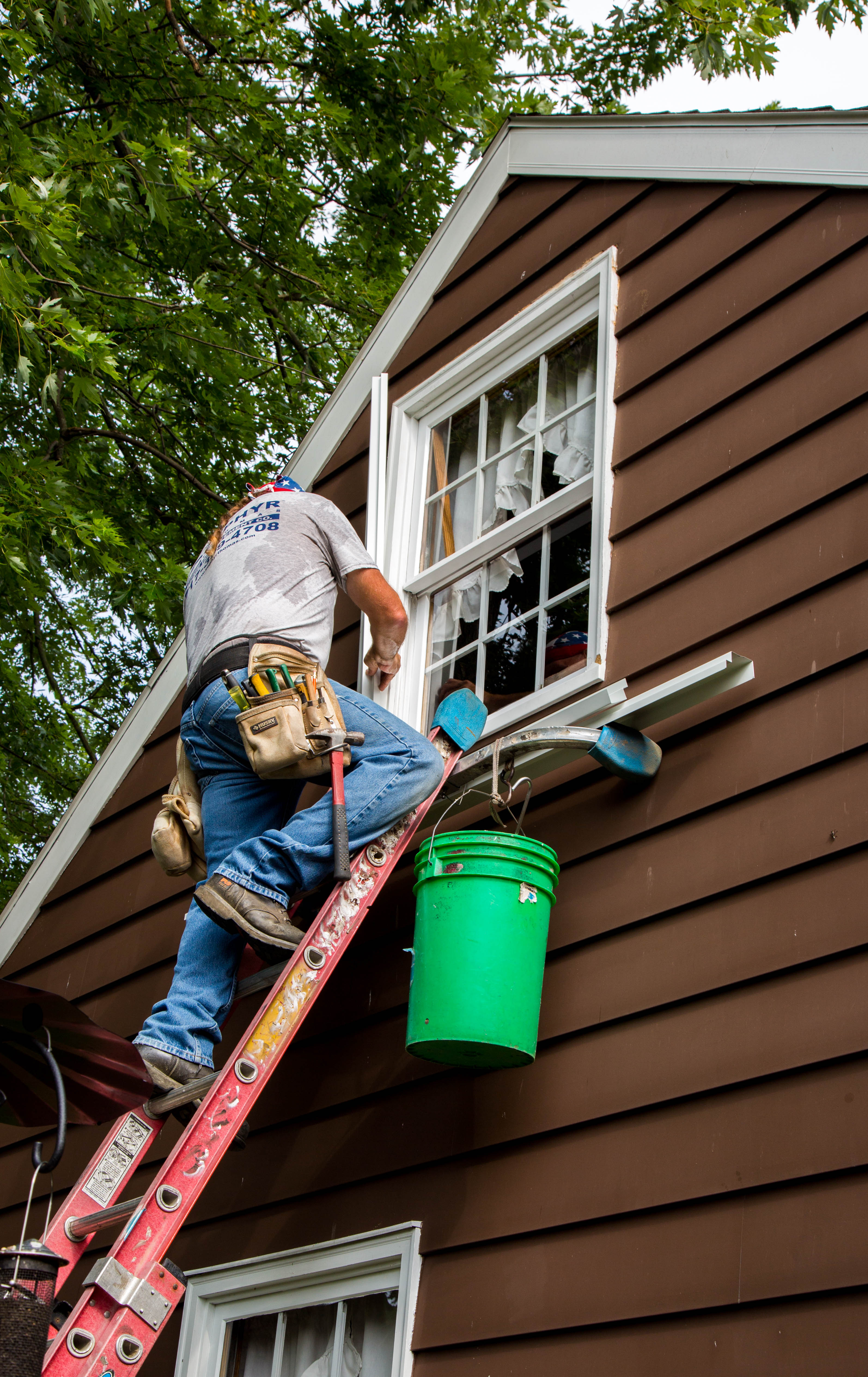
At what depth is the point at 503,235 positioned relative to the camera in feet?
15.8

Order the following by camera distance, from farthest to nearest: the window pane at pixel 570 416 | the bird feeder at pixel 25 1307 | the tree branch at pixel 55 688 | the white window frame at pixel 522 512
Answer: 1. the tree branch at pixel 55 688
2. the window pane at pixel 570 416
3. the white window frame at pixel 522 512
4. the bird feeder at pixel 25 1307

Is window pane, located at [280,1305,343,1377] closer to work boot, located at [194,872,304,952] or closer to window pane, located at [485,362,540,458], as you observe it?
work boot, located at [194,872,304,952]

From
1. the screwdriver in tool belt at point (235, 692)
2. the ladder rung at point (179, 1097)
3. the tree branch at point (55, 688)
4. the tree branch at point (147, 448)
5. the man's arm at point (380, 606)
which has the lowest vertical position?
the ladder rung at point (179, 1097)

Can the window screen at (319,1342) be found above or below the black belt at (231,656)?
below

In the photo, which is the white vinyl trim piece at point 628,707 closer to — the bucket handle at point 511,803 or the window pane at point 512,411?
the bucket handle at point 511,803

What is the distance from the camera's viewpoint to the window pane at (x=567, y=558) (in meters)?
4.29

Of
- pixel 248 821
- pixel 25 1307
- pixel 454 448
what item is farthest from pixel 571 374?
pixel 25 1307

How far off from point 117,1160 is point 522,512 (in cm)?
238

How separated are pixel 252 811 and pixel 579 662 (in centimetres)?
106

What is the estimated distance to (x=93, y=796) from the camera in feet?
18.7

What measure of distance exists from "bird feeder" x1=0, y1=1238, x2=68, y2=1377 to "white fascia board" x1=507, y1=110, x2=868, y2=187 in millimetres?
3088

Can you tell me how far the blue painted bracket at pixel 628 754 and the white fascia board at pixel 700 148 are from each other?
1537mm

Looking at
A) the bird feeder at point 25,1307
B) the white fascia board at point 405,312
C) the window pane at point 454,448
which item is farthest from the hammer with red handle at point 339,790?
the white fascia board at point 405,312

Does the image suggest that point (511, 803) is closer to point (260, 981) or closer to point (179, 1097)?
point (260, 981)
